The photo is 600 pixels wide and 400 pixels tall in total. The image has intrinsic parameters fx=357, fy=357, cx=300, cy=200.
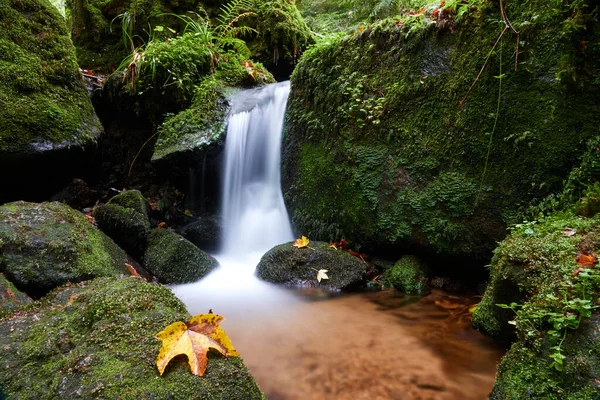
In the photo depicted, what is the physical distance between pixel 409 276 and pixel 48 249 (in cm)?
345

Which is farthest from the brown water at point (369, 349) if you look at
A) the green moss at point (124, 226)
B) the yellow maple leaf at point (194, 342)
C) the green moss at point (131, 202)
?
the green moss at point (131, 202)

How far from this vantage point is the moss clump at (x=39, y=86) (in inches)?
173

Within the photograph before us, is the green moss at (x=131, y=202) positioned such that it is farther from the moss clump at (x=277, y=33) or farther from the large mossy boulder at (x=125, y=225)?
the moss clump at (x=277, y=33)

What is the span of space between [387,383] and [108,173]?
21.1 feet

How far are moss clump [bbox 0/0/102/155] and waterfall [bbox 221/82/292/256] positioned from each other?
81.6 inches

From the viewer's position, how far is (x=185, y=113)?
6.05m

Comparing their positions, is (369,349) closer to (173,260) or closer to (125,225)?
(173,260)

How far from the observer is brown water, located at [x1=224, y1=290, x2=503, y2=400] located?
226 cm

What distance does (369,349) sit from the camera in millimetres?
2717

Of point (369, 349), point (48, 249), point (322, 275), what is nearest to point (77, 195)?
point (48, 249)

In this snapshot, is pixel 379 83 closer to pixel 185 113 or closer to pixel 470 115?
pixel 470 115

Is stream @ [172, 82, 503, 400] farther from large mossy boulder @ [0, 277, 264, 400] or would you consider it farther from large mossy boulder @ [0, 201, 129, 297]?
large mossy boulder @ [0, 201, 129, 297]

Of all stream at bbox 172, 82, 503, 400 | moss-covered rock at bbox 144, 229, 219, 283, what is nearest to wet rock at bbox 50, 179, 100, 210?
moss-covered rock at bbox 144, 229, 219, 283

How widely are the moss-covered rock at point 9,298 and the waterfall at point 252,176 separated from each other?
3.21 m
